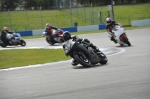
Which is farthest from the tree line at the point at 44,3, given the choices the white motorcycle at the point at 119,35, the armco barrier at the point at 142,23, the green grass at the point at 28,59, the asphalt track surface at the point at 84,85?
the asphalt track surface at the point at 84,85

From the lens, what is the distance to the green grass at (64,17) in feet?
159

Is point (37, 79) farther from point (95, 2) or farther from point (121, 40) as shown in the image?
point (95, 2)

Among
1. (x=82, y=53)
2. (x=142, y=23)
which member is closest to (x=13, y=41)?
(x=82, y=53)

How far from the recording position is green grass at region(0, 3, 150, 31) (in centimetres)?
4856

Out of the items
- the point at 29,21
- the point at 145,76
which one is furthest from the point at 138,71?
the point at 29,21

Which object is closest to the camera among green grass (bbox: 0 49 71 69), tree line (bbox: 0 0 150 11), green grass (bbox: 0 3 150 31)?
green grass (bbox: 0 49 71 69)

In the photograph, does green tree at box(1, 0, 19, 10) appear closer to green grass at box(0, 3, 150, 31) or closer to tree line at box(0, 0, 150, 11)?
tree line at box(0, 0, 150, 11)

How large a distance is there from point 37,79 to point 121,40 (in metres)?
10.1

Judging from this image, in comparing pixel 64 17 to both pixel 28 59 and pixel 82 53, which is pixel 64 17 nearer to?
pixel 28 59

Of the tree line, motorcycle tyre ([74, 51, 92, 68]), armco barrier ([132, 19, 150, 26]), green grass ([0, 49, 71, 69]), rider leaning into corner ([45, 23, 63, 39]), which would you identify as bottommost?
armco barrier ([132, 19, 150, 26])

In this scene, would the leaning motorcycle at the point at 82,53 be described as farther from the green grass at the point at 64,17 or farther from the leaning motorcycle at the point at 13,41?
the green grass at the point at 64,17

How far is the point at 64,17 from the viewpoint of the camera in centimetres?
5350

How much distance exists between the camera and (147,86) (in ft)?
24.3

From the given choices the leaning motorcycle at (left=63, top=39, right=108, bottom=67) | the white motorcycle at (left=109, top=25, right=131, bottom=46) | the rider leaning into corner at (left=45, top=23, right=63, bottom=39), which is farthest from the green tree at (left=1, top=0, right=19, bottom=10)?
the leaning motorcycle at (left=63, top=39, right=108, bottom=67)
